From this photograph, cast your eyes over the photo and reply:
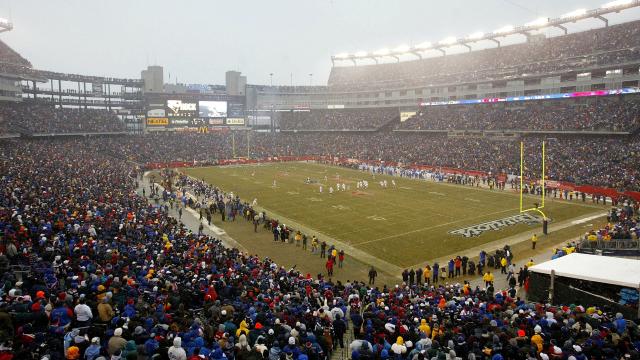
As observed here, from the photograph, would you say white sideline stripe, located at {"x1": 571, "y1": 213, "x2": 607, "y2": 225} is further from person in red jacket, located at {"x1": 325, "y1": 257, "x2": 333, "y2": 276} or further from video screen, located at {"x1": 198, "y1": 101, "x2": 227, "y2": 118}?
video screen, located at {"x1": 198, "y1": 101, "x2": 227, "y2": 118}

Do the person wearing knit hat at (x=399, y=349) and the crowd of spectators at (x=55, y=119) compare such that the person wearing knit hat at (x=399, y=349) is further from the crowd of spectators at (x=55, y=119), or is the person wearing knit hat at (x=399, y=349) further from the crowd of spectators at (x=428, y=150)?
the crowd of spectators at (x=55, y=119)

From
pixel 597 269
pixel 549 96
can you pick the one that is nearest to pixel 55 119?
pixel 597 269

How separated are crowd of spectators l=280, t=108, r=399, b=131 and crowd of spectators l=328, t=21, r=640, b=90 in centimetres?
591

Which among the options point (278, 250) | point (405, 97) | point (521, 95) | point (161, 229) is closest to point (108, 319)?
point (161, 229)

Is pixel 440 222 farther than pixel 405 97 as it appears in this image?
No

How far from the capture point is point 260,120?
99.9m

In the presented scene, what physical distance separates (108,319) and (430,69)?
8727cm

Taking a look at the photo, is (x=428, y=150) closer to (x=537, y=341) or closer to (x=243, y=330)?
(x=537, y=341)

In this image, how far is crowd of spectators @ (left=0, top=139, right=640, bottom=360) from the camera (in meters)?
8.47

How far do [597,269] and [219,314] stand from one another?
13.6 metres

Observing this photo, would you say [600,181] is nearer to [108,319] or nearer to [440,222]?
[440,222]

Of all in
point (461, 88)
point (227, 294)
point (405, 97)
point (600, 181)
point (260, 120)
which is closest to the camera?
point (227, 294)

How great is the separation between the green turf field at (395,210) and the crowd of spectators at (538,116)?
19.3 m

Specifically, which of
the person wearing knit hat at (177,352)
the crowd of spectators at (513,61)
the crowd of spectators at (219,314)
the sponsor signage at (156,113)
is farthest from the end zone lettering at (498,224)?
the sponsor signage at (156,113)
